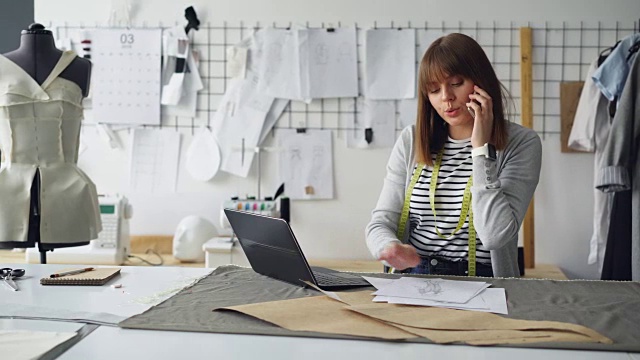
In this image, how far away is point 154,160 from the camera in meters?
3.53

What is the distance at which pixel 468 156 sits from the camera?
6.72 ft

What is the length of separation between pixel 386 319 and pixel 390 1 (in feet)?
7.81

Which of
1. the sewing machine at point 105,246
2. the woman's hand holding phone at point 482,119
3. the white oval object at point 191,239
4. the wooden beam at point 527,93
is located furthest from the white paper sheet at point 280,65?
the woman's hand holding phone at point 482,119

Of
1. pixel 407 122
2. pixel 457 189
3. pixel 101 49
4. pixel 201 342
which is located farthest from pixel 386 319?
pixel 101 49

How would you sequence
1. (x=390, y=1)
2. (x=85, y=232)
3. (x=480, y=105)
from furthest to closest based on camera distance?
(x=390, y=1) → (x=85, y=232) → (x=480, y=105)

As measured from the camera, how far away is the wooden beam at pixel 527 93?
129 inches

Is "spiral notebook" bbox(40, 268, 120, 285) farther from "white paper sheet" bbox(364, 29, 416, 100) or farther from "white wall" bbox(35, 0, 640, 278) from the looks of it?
"white paper sheet" bbox(364, 29, 416, 100)

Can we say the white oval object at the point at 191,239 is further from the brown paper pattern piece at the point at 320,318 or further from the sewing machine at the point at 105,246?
the brown paper pattern piece at the point at 320,318

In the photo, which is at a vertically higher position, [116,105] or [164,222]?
[116,105]

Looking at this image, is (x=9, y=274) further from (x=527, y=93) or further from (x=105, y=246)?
(x=527, y=93)

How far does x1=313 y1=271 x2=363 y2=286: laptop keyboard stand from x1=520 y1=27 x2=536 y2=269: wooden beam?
182 cm

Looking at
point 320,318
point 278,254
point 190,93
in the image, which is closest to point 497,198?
point 278,254

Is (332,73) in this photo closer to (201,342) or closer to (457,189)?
(457,189)

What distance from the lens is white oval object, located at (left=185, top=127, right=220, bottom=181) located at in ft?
11.4
